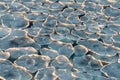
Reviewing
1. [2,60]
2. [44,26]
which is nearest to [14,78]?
[2,60]

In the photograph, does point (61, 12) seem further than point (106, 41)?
Yes

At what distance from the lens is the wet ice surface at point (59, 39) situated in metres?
1.08

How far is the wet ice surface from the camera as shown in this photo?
108cm

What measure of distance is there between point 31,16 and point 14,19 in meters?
0.09

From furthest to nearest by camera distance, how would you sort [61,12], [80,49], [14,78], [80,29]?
[61,12] → [80,29] → [80,49] → [14,78]

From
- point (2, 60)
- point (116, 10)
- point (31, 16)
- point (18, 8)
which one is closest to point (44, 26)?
point (31, 16)

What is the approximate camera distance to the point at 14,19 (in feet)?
4.50

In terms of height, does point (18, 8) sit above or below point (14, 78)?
above

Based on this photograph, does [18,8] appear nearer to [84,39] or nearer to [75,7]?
[75,7]

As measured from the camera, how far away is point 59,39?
1.26m

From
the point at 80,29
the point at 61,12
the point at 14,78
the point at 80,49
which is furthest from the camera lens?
the point at 61,12

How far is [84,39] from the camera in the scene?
1.28 meters

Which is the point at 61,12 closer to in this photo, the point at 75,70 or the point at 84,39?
the point at 84,39

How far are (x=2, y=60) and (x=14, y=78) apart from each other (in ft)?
0.37
